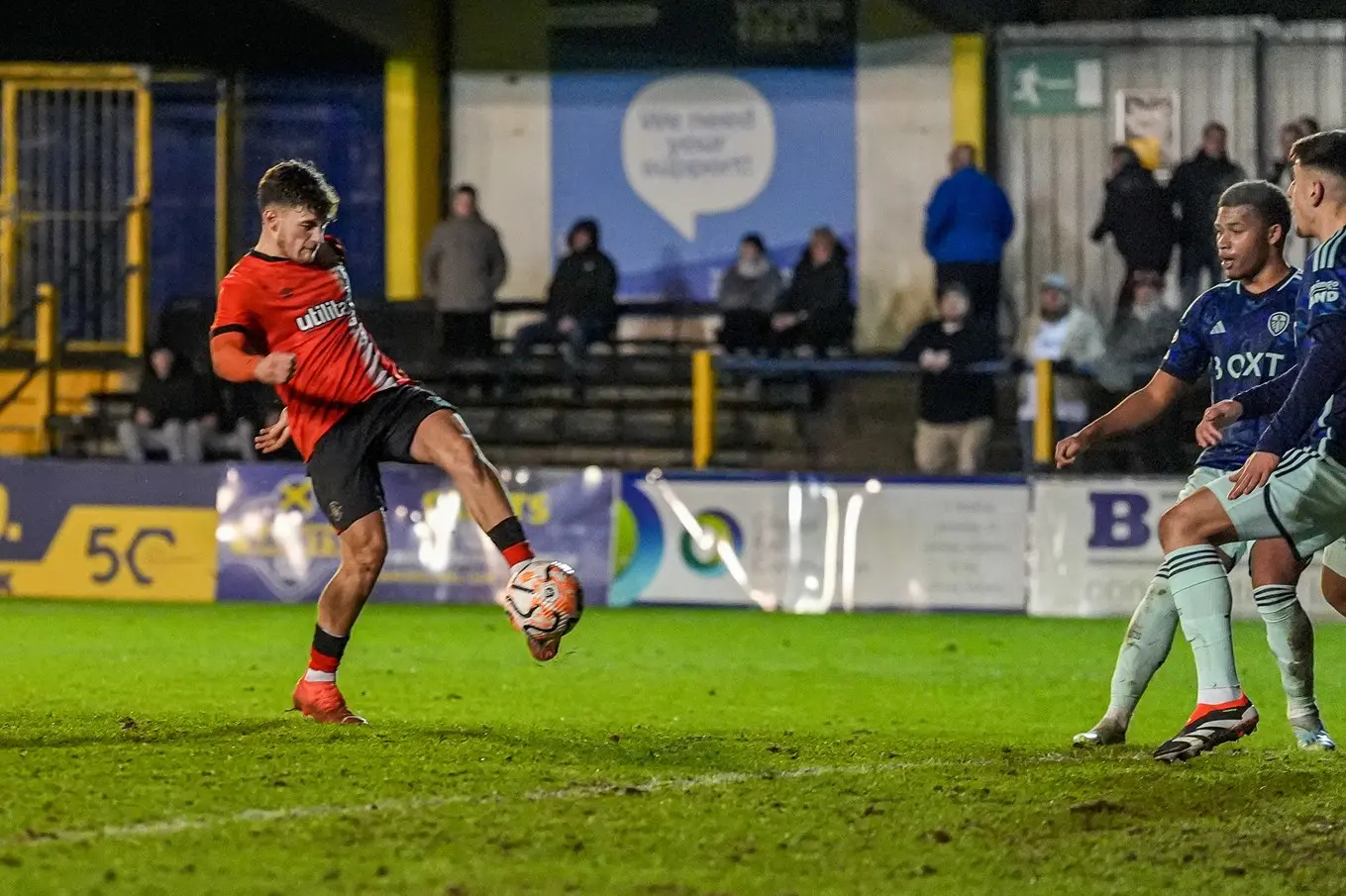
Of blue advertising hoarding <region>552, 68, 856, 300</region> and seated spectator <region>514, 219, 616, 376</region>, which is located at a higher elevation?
blue advertising hoarding <region>552, 68, 856, 300</region>

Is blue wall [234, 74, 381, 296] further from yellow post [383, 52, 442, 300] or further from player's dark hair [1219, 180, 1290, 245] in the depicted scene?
player's dark hair [1219, 180, 1290, 245]

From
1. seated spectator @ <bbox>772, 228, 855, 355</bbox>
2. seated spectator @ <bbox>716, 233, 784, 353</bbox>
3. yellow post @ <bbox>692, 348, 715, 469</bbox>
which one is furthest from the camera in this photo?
seated spectator @ <bbox>716, 233, 784, 353</bbox>

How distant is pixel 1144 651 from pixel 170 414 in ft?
40.4

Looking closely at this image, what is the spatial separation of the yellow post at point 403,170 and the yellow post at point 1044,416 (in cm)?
866

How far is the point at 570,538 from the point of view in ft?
50.6

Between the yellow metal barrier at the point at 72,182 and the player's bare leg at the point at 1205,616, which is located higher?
the yellow metal barrier at the point at 72,182

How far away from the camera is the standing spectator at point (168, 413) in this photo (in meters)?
18.3

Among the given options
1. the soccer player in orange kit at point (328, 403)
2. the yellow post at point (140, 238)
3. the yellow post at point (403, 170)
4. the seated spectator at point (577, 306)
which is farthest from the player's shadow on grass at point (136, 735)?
the yellow post at point (403, 170)

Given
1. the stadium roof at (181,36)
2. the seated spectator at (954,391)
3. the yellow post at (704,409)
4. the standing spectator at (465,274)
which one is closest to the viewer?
the yellow post at (704,409)

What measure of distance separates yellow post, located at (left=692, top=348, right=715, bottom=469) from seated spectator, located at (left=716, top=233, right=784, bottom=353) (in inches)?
98.3

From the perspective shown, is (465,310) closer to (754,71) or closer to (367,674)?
(754,71)

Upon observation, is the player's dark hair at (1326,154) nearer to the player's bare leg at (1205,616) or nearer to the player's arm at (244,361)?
the player's bare leg at (1205,616)

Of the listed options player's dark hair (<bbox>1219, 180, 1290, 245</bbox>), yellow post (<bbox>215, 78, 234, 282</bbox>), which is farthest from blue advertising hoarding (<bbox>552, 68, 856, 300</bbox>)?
player's dark hair (<bbox>1219, 180, 1290, 245</bbox>)

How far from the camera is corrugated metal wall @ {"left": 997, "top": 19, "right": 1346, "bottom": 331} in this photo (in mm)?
21203
